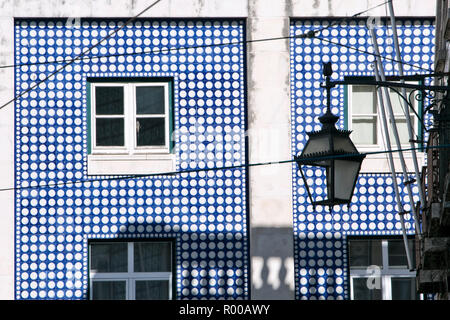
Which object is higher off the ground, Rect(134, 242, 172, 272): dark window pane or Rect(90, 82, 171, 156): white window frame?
Rect(90, 82, 171, 156): white window frame

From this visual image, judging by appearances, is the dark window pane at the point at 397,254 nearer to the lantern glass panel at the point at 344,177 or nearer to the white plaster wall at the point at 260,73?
the white plaster wall at the point at 260,73

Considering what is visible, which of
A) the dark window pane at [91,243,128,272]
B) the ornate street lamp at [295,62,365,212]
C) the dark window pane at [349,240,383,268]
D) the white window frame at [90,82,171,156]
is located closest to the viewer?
the ornate street lamp at [295,62,365,212]

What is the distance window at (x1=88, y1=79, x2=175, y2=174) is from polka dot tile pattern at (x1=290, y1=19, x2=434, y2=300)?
2067mm

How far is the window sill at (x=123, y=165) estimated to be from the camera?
66.5ft

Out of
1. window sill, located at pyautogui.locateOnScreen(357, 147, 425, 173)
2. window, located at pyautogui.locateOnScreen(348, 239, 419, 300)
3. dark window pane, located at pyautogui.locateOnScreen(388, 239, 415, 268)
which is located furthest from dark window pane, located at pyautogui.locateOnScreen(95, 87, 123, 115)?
dark window pane, located at pyautogui.locateOnScreen(388, 239, 415, 268)

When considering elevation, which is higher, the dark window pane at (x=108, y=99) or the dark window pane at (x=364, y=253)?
the dark window pane at (x=108, y=99)

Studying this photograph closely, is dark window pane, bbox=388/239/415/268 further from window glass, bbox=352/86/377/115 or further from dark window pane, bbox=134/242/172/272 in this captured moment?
dark window pane, bbox=134/242/172/272

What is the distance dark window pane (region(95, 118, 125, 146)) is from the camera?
2053cm

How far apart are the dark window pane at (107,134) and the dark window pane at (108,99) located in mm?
145

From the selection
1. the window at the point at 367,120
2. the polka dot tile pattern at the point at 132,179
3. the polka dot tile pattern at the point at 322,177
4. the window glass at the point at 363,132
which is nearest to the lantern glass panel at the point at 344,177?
the polka dot tile pattern at the point at 322,177

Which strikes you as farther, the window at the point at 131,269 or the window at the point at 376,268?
the window at the point at 376,268

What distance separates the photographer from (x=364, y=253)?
66.7 ft

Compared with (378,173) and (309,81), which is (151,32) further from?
(378,173)
